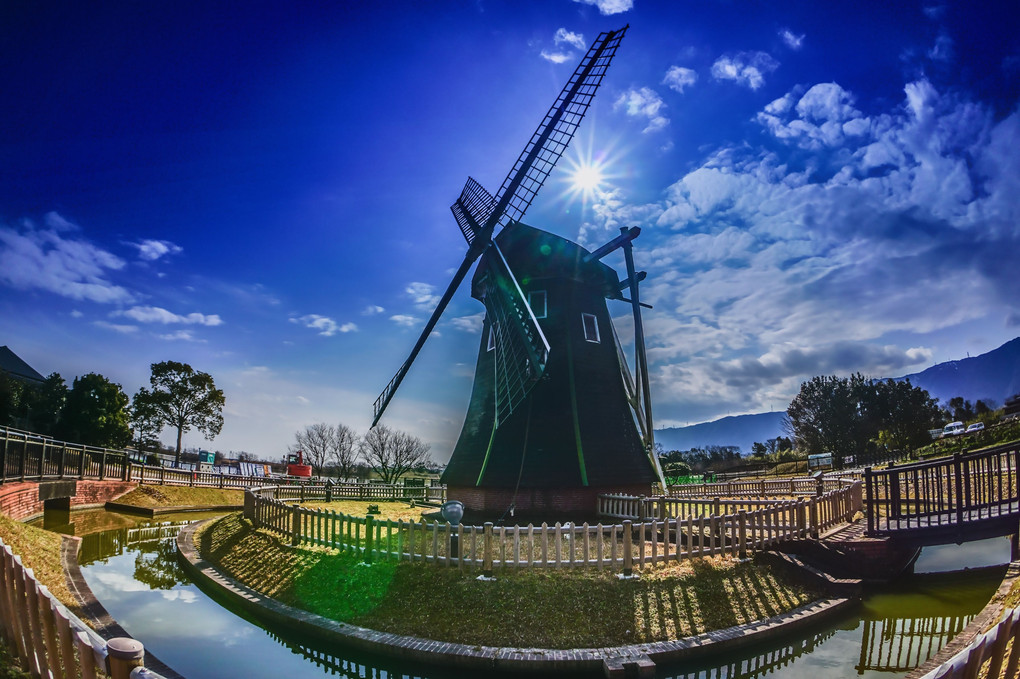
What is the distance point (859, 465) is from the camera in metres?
40.2

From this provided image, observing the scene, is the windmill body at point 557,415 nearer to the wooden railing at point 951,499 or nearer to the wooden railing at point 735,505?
the wooden railing at point 735,505

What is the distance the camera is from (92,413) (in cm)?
3522

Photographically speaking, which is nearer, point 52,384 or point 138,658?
point 138,658

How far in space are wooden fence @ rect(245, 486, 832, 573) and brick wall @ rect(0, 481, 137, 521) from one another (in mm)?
8430

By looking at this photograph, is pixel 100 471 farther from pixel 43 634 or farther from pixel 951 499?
pixel 951 499

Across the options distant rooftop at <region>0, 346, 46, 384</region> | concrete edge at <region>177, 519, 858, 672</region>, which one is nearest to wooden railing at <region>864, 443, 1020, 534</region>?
concrete edge at <region>177, 519, 858, 672</region>

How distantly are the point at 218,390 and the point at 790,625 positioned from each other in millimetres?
50805

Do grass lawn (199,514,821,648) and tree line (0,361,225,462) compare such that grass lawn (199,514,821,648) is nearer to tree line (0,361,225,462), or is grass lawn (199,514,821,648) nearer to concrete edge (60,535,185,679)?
concrete edge (60,535,185,679)

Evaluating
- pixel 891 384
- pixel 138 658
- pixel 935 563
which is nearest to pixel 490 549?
pixel 138 658

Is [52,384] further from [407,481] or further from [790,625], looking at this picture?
[790,625]

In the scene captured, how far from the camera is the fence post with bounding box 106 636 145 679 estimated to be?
3215mm

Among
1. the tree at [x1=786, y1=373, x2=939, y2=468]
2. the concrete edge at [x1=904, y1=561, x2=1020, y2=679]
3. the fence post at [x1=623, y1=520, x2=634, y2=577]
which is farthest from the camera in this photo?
the tree at [x1=786, y1=373, x2=939, y2=468]

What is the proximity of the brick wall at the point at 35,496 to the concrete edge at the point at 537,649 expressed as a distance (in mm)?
8623

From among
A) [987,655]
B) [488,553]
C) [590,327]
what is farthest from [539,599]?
[590,327]
